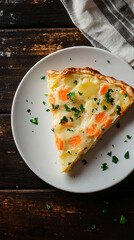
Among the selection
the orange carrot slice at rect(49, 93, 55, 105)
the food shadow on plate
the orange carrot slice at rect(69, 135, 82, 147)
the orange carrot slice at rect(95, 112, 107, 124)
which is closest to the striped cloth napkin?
the food shadow on plate

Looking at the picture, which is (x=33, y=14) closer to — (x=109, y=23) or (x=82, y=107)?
(x=109, y=23)

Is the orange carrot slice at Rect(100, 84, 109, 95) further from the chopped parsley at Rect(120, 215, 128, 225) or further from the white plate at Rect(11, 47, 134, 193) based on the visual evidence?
the chopped parsley at Rect(120, 215, 128, 225)

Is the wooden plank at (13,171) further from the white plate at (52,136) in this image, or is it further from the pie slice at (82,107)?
the pie slice at (82,107)

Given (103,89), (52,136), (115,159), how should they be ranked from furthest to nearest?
(52,136) < (115,159) < (103,89)

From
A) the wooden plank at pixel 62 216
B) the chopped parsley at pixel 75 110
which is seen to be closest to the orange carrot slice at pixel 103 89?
the chopped parsley at pixel 75 110

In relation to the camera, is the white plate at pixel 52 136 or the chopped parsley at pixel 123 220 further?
the chopped parsley at pixel 123 220

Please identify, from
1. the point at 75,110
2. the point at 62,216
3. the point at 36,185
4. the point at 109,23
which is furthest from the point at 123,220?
the point at 109,23
